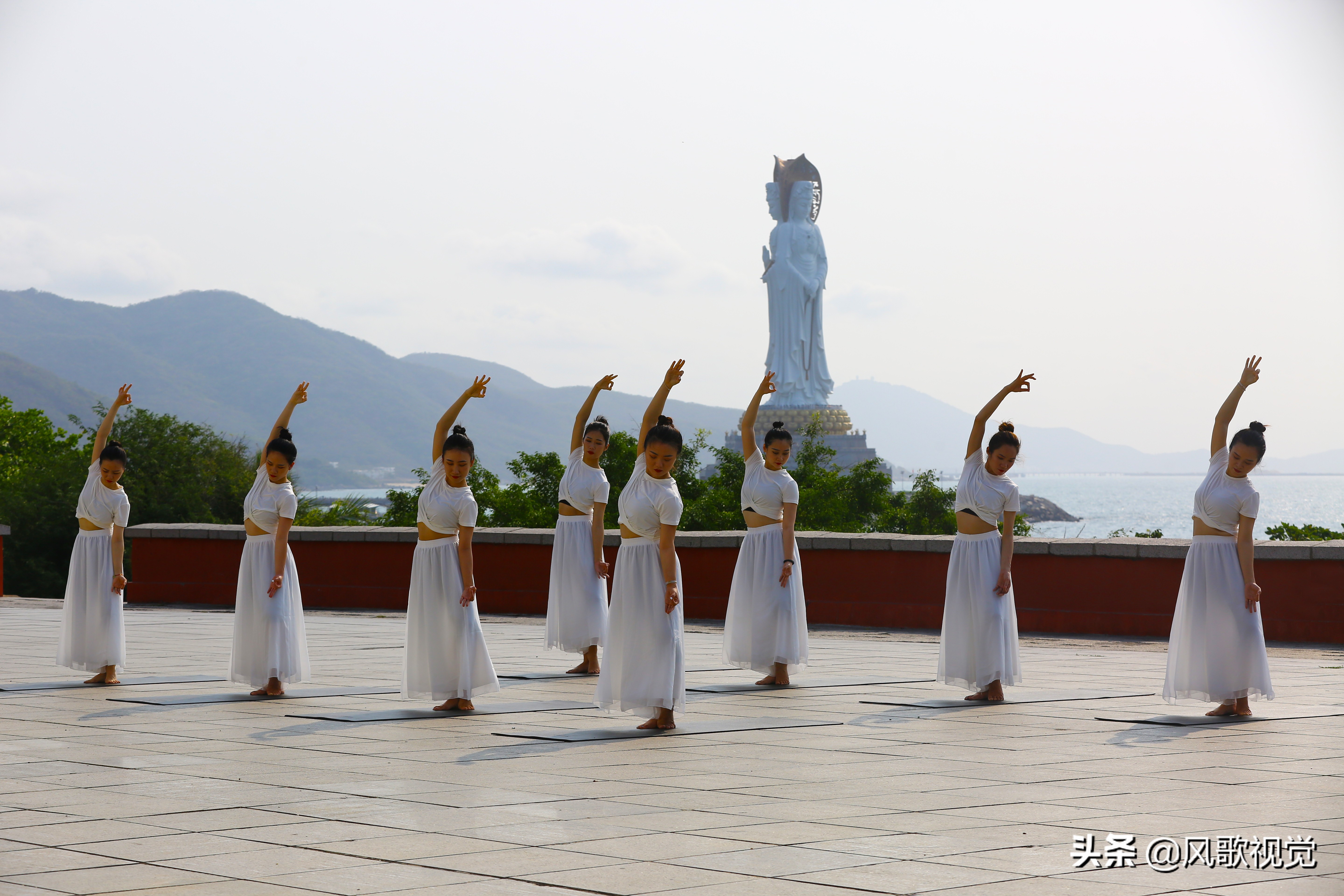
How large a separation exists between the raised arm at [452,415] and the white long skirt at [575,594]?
2.05 meters

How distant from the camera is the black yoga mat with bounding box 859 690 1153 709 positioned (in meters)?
10.2

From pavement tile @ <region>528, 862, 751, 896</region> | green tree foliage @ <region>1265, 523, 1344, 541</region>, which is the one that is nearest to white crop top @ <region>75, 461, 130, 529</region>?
pavement tile @ <region>528, 862, 751, 896</region>

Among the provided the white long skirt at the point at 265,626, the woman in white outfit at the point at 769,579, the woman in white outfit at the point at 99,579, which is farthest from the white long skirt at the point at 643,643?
the woman in white outfit at the point at 99,579

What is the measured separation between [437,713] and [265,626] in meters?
1.59

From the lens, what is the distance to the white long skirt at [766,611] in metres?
11.2

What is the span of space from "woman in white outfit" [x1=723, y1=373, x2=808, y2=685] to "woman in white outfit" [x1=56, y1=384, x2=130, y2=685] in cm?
464

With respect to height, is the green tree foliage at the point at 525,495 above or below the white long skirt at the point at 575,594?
above

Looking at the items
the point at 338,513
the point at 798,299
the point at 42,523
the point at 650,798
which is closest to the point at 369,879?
the point at 650,798

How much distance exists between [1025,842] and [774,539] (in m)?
5.76

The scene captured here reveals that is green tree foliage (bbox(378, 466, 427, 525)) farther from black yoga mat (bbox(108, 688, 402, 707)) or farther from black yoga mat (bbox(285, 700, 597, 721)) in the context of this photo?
black yoga mat (bbox(285, 700, 597, 721))

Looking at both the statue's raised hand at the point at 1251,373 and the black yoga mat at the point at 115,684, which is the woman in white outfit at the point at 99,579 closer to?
the black yoga mat at the point at 115,684

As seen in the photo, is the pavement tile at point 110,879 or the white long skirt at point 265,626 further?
the white long skirt at point 265,626

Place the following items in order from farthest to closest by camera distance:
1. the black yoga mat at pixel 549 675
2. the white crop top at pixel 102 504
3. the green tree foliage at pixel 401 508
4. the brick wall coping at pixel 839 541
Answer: the green tree foliage at pixel 401 508 → the brick wall coping at pixel 839 541 → the black yoga mat at pixel 549 675 → the white crop top at pixel 102 504

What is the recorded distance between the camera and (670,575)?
867 centimetres
